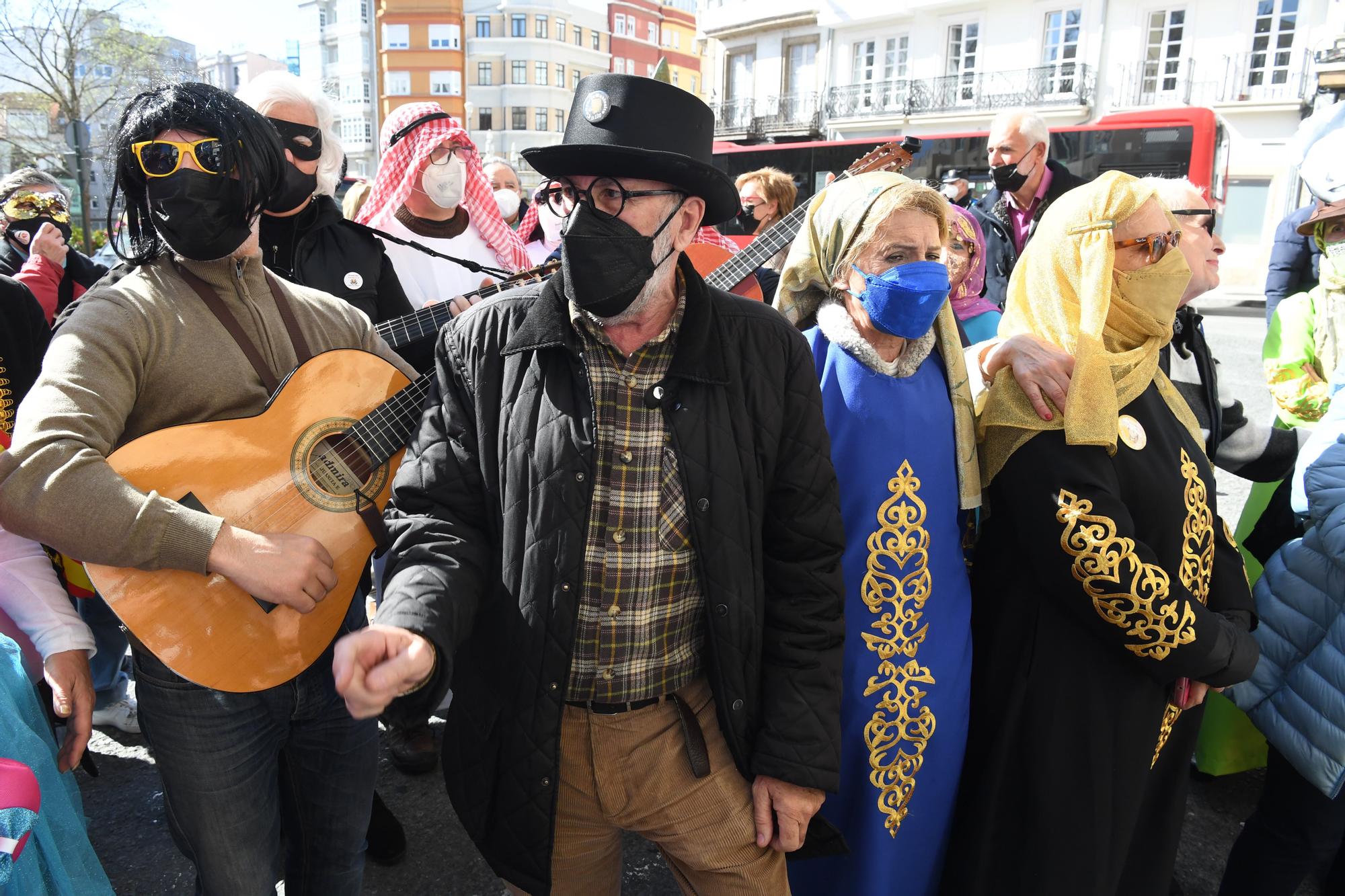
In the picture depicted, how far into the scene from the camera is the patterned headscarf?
10.9ft

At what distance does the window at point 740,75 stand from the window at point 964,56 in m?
7.96

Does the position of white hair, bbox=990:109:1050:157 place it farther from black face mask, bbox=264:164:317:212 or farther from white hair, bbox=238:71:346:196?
black face mask, bbox=264:164:317:212

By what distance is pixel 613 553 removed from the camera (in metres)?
1.64

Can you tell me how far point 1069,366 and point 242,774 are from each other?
6.65ft

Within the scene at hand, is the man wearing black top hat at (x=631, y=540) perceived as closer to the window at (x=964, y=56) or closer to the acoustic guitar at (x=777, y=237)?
the acoustic guitar at (x=777, y=237)

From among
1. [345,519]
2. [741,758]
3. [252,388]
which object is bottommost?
[741,758]

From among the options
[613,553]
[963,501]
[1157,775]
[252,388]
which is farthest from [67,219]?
[1157,775]

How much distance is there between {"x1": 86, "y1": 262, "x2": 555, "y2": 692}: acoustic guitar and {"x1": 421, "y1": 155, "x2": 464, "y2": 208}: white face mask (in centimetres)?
166

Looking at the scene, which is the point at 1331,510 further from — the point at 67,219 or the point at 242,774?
the point at 67,219

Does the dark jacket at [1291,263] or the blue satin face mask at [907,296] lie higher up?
the dark jacket at [1291,263]

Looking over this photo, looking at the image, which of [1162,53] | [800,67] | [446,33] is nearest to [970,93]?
[1162,53]

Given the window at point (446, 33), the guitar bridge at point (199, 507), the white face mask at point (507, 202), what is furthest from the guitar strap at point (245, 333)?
the window at point (446, 33)

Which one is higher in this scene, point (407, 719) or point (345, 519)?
point (345, 519)

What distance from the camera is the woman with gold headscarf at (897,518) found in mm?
1977
